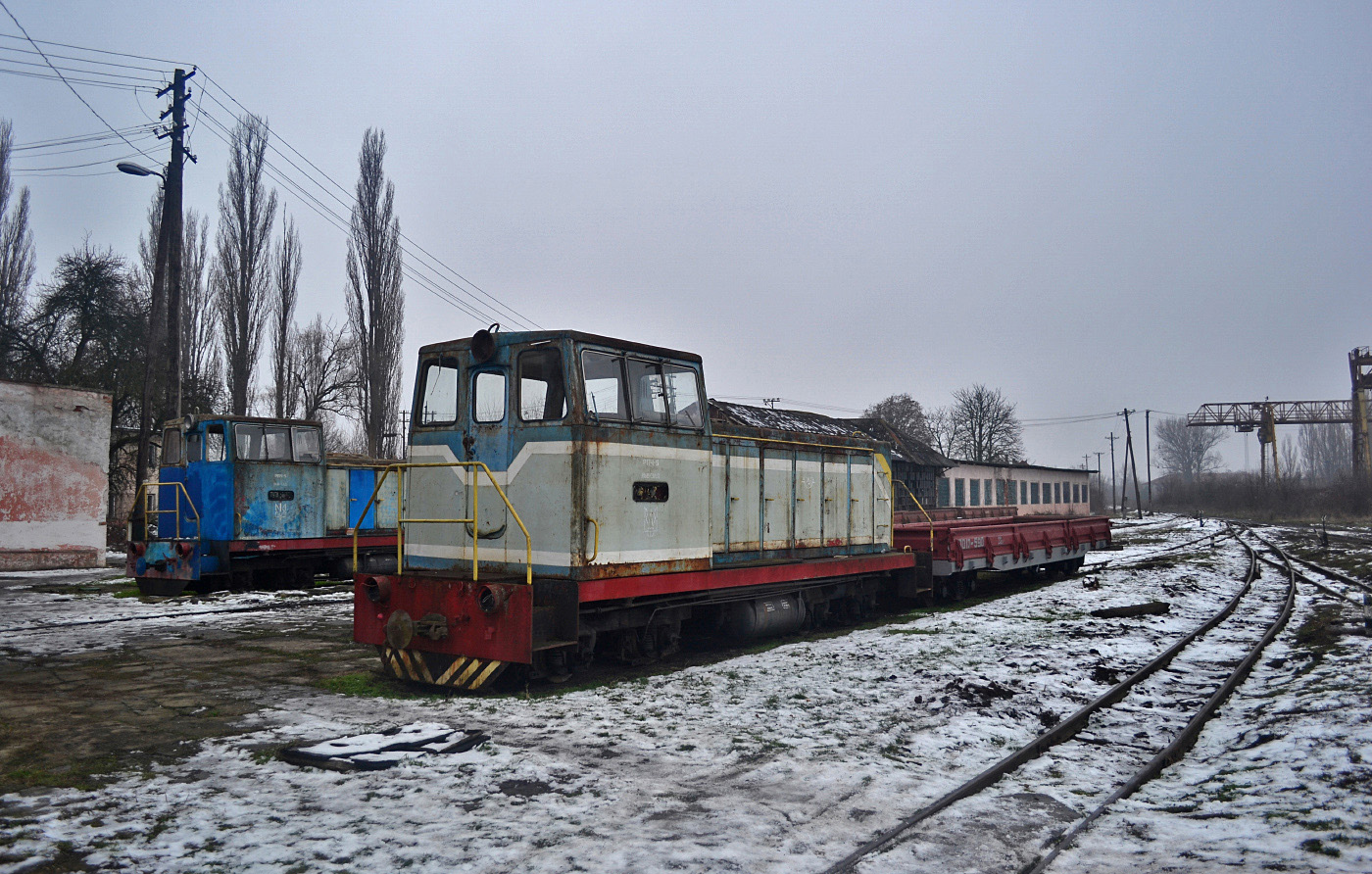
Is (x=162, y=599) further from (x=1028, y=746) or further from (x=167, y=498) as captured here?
(x=1028, y=746)

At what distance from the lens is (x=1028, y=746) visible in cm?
555

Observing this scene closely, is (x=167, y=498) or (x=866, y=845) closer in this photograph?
(x=866, y=845)

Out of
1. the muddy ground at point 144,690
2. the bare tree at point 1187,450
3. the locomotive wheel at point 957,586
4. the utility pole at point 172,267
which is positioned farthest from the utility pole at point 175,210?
the bare tree at point 1187,450

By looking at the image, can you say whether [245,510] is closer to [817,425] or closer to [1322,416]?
[817,425]

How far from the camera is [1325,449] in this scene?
114 metres

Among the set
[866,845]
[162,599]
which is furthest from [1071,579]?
[162,599]

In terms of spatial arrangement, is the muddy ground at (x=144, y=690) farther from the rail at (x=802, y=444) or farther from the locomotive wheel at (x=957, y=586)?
the locomotive wheel at (x=957, y=586)

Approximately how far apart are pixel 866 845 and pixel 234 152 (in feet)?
108

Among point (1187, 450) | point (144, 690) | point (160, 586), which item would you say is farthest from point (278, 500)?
point (1187, 450)

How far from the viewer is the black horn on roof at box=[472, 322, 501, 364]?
753 centimetres

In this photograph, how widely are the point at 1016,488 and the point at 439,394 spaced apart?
4788cm

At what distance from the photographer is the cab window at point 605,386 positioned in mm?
7398

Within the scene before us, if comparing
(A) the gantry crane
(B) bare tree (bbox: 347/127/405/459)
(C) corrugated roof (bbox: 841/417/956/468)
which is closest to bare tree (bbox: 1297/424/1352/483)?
(A) the gantry crane

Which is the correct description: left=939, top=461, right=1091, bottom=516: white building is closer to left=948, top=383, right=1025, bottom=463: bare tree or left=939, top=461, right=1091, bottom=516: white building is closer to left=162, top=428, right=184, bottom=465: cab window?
left=948, top=383, right=1025, bottom=463: bare tree
